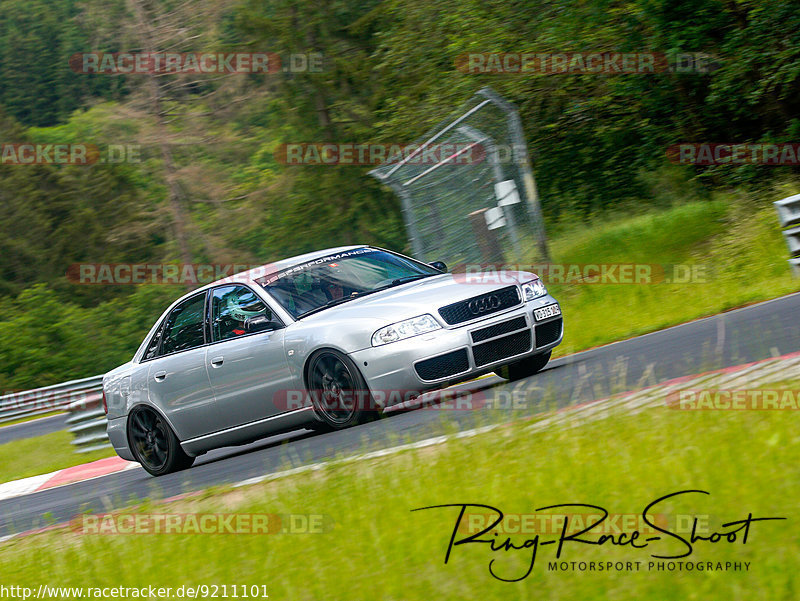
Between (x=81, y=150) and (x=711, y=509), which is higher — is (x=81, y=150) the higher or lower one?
the higher one

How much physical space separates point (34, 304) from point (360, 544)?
4230cm

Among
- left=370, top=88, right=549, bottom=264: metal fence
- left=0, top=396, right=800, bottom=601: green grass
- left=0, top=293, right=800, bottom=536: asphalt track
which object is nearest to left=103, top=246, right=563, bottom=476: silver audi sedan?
left=0, top=293, right=800, bottom=536: asphalt track

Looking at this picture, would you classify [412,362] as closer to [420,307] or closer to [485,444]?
[420,307]

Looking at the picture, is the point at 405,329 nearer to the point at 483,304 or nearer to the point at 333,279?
the point at 483,304

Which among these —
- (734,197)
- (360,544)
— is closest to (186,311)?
(360,544)

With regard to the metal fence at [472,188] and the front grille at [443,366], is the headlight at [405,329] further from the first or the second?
the metal fence at [472,188]

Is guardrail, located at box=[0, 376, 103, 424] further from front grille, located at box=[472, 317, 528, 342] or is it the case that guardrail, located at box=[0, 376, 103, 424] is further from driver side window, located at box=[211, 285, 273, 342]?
front grille, located at box=[472, 317, 528, 342]

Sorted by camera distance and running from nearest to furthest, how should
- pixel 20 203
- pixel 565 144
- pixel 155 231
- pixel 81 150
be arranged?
pixel 565 144, pixel 155 231, pixel 81 150, pixel 20 203

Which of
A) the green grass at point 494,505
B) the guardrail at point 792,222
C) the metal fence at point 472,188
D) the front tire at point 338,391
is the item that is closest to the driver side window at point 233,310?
the front tire at point 338,391

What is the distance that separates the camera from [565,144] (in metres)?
24.6

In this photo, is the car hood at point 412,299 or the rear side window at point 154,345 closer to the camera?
the car hood at point 412,299

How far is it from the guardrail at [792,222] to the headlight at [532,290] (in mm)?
4614

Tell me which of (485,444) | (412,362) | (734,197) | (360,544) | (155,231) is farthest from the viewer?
(155,231)

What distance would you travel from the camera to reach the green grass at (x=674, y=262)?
12359 mm
